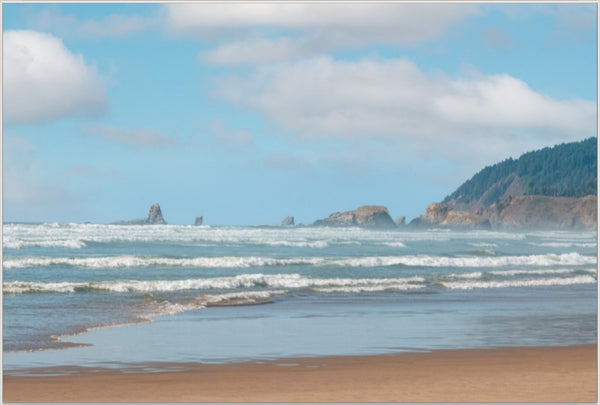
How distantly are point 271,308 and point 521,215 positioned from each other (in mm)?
75779

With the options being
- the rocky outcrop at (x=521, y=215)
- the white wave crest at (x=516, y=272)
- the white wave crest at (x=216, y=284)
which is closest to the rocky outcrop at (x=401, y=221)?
the rocky outcrop at (x=521, y=215)

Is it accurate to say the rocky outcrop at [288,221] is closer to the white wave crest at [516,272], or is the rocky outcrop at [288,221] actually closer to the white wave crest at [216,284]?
the white wave crest at [516,272]

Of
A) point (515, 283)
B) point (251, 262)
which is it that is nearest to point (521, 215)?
point (251, 262)

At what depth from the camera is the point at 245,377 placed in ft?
30.4

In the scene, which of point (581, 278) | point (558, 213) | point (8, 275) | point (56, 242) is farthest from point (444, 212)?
point (8, 275)

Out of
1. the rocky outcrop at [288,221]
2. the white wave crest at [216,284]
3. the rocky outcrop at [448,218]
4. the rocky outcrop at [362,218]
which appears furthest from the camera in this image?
the rocky outcrop at [448,218]

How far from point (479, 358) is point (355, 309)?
6.62 metres

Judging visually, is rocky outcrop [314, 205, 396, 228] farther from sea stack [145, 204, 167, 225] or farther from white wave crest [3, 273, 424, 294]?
white wave crest [3, 273, 424, 294]

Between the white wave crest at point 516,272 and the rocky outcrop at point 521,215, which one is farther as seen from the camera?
the rocky outcrop at point 521,215

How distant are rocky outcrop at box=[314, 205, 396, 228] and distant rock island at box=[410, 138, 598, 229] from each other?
27.5 ft

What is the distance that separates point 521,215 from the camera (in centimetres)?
Result: 8881

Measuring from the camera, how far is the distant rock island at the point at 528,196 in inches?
2559

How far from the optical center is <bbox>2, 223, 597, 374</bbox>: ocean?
11703 mm

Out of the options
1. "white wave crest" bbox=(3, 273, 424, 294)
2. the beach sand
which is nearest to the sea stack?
"white wave crest" bbox=(3, 273, 424, 294)
